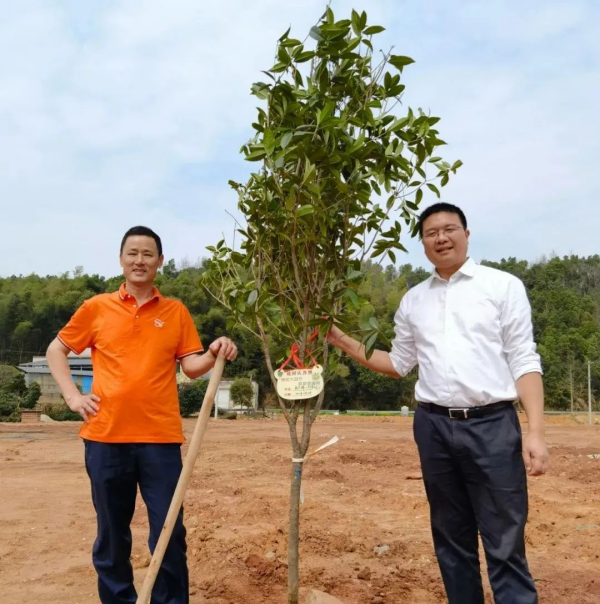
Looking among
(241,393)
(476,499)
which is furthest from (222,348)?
(241,393)

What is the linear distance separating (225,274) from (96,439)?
133cm

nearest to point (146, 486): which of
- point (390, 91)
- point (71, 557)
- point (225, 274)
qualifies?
point (225, 274)

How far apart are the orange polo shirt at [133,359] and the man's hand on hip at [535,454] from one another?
5.42 feet

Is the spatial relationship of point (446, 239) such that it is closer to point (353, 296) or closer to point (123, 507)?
point (353, 296)

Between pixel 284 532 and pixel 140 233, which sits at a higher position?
pixel 140 233

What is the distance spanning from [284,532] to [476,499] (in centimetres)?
324

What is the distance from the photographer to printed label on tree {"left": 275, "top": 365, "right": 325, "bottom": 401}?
10.4 ft

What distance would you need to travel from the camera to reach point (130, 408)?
9.95ft

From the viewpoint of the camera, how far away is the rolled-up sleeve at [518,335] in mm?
2762

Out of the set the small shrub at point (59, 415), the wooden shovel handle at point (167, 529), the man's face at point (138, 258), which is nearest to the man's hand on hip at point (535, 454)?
the wooden shovel handle at point (167, 529)

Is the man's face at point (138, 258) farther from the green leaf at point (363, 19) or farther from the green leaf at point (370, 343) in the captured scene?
the green leaf at point (363, 19)

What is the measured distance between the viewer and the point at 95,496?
3.08m

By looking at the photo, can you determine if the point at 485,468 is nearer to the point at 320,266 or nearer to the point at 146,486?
the point at 320,266

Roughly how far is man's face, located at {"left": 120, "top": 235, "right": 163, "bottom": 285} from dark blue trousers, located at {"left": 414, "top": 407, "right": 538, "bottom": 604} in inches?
60.3
